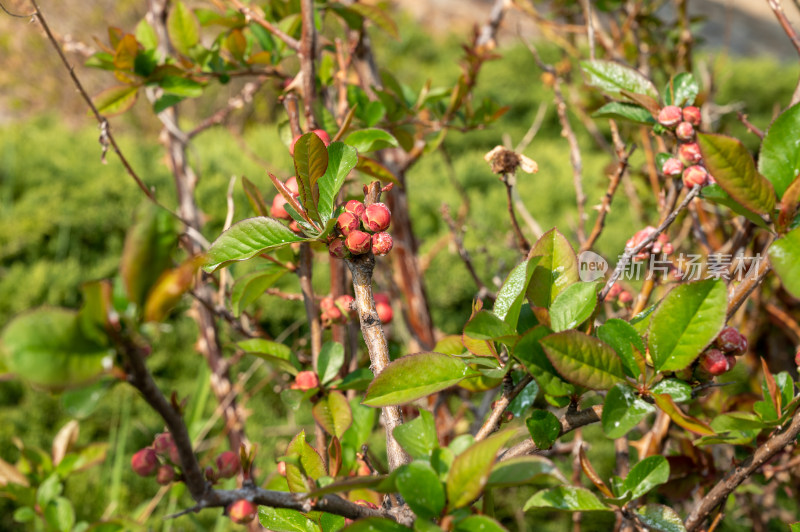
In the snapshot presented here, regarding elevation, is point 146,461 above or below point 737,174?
below

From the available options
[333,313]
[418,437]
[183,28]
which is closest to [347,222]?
[418,437]

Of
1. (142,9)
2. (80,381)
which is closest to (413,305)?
(80,381)

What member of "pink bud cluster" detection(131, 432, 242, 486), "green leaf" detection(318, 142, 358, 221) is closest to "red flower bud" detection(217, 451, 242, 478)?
"pink bud cluster" detection(131, 432, 242, 486)

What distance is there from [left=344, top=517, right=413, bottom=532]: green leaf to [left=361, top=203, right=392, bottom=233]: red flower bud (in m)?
0.15

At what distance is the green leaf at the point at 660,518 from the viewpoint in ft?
1.17

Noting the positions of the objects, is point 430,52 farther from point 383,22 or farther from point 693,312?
point 693,312

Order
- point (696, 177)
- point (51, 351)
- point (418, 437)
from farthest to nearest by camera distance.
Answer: point (696, 177), point (418, 437), point (51, 351)

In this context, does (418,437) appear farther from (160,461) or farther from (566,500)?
(160,461)

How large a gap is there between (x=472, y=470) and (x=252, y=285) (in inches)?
11.9

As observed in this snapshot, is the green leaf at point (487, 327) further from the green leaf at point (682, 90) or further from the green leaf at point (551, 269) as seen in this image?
the green leaf at point (682, 90)

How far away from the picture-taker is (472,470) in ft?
0.87

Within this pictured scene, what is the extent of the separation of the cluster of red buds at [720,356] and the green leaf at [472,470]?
0.15m

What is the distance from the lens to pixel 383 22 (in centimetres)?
69

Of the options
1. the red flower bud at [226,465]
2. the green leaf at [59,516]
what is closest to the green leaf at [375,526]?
the red flower bud at [226,465]
